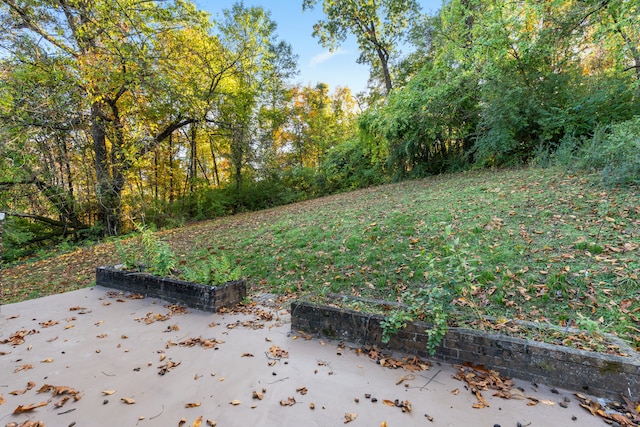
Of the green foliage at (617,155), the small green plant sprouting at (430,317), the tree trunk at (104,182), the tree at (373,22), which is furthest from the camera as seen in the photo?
the tree at (373,22)

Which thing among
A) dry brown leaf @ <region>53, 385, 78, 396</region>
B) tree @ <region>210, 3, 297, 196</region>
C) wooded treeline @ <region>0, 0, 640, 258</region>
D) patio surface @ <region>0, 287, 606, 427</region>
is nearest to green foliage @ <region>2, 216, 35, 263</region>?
wooded treeline @ <region>0, 0, 640, 258</region>

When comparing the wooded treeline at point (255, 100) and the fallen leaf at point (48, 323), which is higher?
the wooded treeline at point (255, 100)

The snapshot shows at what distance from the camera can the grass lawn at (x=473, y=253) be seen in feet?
9.49

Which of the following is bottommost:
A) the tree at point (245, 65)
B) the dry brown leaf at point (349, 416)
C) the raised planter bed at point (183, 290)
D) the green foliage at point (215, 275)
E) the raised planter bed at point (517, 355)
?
the dry brown leaf at point (349, 416)

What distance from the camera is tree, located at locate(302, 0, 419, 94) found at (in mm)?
14766

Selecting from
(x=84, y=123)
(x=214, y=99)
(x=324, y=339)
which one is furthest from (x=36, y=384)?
(x=214, y=99)

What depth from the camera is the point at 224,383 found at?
7.57 ft

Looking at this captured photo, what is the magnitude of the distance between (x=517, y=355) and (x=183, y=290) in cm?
377

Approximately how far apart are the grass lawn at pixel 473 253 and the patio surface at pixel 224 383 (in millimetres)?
708

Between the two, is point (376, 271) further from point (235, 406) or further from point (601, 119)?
point (601, 119)

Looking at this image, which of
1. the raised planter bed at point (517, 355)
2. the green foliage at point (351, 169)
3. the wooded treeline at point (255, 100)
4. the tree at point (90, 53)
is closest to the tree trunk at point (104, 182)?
the wooded treeline at point (255, 100)

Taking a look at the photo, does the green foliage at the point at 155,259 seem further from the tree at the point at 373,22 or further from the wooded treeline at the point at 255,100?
the tree at the point at 373,22

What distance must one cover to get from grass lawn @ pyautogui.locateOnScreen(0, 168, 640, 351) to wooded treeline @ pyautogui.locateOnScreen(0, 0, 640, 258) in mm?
1478

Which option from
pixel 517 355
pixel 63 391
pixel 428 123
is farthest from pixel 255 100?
pixel 517 355
